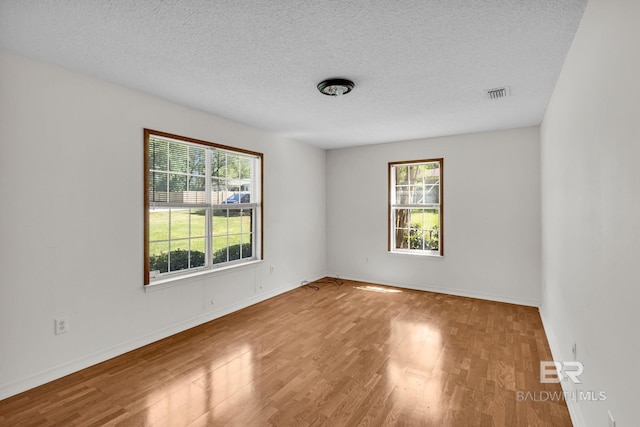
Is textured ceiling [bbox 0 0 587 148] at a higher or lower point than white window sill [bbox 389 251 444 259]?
higher

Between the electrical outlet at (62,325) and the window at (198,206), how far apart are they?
71 cm

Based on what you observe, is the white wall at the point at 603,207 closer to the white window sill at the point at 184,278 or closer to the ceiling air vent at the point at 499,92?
the ceiling air vent at the point at 499,92

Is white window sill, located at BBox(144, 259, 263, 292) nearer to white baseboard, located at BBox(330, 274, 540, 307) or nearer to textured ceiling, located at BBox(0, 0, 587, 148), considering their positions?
textured ceiling, located at BBox(0, 0, 587, 148)

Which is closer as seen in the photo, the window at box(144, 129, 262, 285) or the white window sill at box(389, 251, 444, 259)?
the window at box(144, 129, 262, 285)

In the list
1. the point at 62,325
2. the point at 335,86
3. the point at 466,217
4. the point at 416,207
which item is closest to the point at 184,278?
the point at 62,325

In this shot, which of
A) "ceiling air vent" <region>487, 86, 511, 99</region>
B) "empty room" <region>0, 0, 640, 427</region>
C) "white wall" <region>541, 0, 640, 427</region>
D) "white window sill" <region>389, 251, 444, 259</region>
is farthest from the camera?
"white window sill" <region>389, 251, 444, 259</region>

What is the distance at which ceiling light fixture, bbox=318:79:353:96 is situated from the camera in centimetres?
A: 278

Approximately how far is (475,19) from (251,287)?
3.92m

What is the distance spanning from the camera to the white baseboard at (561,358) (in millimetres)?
1930

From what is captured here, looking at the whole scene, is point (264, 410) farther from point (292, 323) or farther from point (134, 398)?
point (292, 323)

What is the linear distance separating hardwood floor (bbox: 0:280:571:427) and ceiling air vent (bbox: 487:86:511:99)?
8.20 ft

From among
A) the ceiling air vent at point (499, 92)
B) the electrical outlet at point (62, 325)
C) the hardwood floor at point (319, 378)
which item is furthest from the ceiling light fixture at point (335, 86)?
the electrical outlet at point (62, 325)

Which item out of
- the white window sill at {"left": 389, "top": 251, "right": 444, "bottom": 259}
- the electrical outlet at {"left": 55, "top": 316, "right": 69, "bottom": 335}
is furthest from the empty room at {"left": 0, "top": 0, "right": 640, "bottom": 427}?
the white window sill at {"left": 389, "top": 251, "right": 444, "bottom": 259}

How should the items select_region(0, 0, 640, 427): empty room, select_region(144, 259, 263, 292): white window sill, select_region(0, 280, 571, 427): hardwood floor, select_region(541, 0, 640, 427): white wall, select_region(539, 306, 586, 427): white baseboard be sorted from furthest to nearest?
select_region(144, 259, 263, 292): white window sill
select_region(0, 280, 571, 427): hardwood floor
select_region(539, 306, 586, 427): white baseboard
select_region(0, 0, 640, 427): empty room
select_region(541, 0, 640, 427): white wall
